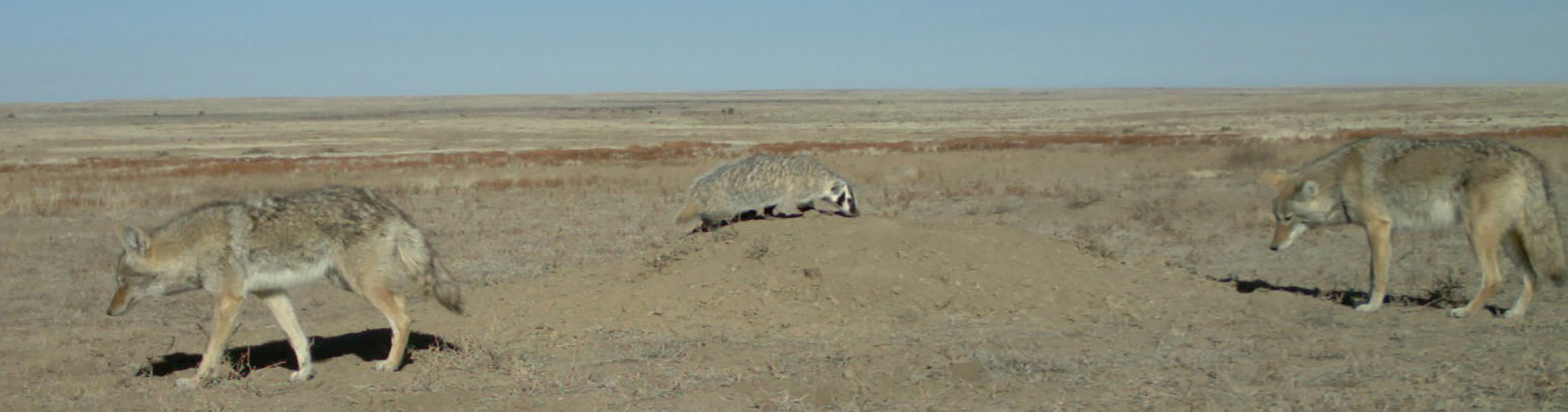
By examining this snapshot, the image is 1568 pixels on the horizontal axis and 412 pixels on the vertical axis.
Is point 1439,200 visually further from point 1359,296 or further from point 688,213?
point 688,213

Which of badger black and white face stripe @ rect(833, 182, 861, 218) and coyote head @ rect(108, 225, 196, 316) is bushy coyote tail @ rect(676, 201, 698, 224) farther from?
coyote head @ rect(108, 225, 196, 316)

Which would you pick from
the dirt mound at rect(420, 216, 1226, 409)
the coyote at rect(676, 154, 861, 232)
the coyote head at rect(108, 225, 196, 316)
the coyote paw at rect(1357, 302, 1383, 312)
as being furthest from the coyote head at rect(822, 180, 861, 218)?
the coyote head at rect(108, 225, 196, 316)

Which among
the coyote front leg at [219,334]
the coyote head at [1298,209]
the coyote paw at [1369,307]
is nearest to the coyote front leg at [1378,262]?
the coyote paw at [1369,307]

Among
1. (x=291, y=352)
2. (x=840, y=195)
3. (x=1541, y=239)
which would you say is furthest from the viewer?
(x=840, y=195)

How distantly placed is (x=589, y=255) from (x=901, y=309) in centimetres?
766

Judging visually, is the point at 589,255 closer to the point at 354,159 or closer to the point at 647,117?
the point at 354,159

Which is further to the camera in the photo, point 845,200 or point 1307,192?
point 845,200

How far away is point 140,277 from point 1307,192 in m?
10.0

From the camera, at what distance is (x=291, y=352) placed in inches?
396

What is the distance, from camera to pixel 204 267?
8.41 meters

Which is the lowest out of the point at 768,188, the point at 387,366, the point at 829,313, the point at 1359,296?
the point at 1359,296

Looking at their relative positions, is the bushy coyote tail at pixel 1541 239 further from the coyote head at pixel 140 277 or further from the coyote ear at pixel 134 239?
the coyote ear at pixel 134 239

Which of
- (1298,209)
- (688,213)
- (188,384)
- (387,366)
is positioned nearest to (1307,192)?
(1298,209)

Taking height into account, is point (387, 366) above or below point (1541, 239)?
below
